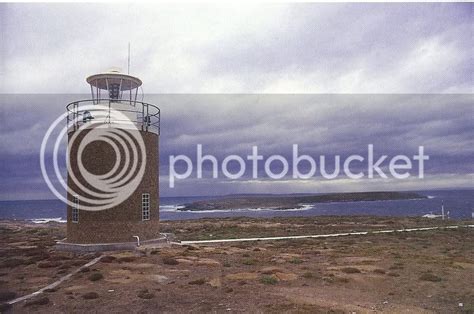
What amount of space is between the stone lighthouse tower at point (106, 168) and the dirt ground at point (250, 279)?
1.36 meters

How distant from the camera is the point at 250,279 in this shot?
16.5 metres

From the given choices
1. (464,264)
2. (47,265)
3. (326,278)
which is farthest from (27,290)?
(464,264)

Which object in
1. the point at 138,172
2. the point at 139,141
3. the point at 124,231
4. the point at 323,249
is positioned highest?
the point at 139,141

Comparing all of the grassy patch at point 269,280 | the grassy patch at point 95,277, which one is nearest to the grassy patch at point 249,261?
the grassy patch at point 269,280

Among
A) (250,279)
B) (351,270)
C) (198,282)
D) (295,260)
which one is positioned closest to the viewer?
(198,282)

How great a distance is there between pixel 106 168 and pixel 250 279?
11.0m

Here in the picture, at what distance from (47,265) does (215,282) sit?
28.6 ft

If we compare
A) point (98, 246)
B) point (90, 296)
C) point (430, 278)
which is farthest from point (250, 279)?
point (98, 246)

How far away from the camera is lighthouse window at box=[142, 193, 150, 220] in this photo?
77.9ft

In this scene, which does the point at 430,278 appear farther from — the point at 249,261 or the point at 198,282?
the point at 198,282

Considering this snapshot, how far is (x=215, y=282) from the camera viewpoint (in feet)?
52.2

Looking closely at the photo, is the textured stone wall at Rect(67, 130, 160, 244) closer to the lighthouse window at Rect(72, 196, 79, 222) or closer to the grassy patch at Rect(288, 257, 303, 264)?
the lighthouse window at Rect(72, 196, 79, 222)

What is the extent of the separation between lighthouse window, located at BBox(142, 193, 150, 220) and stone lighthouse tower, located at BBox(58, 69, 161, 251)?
0.15 meters

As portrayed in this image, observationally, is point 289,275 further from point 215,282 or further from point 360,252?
point 360,252
